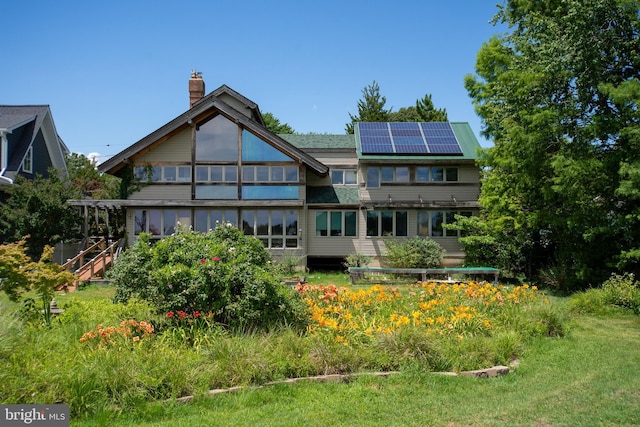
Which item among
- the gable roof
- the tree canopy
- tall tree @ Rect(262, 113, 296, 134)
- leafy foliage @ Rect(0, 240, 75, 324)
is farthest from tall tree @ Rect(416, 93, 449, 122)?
leafy foliage @ Rect(0, 240, 75, 324)

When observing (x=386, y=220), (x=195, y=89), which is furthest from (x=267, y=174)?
(x=195, y=89)

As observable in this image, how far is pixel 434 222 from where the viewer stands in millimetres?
24234

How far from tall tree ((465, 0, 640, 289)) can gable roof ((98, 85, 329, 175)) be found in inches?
348

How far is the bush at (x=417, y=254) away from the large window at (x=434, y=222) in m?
1.60

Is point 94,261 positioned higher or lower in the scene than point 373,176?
lower

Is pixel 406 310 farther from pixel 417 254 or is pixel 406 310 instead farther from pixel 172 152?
pixel 172 152

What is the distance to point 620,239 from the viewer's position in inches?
610

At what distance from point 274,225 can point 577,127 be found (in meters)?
13.8

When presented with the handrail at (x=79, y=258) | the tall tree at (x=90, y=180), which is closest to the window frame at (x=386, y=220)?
the handrail at (x=79, y=258)

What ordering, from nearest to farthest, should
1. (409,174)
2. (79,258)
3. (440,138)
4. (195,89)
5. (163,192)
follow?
(79,258) → (163,192) → (409,174) → (440,138) → (195,89)

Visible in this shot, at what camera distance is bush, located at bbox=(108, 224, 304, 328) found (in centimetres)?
755

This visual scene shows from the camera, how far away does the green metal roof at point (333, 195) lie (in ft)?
79.5

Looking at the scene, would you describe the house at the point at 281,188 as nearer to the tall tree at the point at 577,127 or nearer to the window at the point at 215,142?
the window at the point at 215,142

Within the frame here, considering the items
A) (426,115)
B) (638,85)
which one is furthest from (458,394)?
(426,115)
